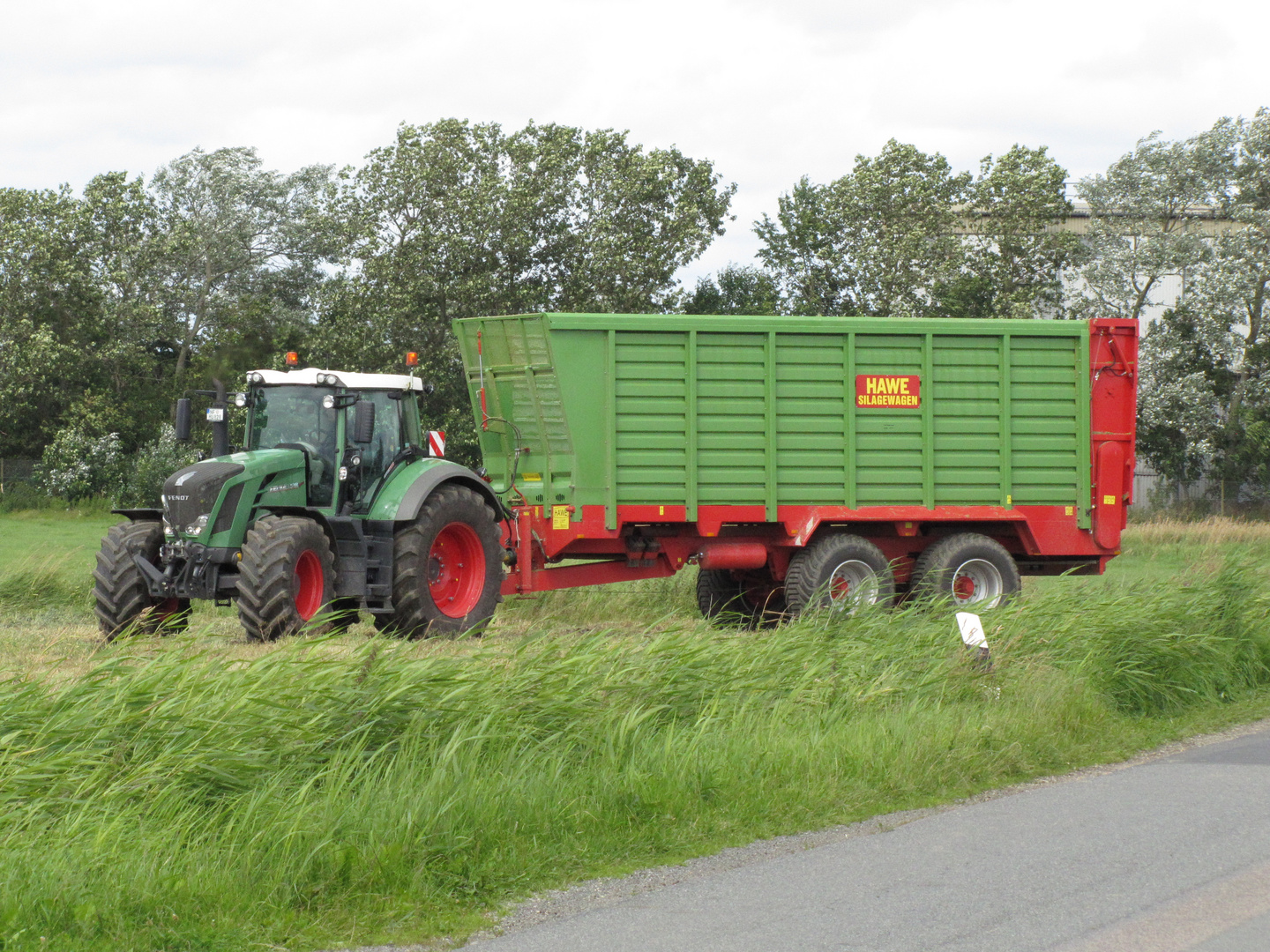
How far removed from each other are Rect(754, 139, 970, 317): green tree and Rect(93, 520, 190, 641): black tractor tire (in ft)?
96.0

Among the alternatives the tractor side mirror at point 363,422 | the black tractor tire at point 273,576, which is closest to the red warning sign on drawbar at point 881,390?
the tractor side mirror at point 363,422

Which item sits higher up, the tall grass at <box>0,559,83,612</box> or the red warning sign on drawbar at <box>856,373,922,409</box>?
the red warning sign on drawbar at <box>856,373,922,409</box>

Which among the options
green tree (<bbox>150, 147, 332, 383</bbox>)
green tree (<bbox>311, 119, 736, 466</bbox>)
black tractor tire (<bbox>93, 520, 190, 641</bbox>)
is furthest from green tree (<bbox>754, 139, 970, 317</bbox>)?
black tractor tire (<bbox>93, 520, 190, 641</bbox>)

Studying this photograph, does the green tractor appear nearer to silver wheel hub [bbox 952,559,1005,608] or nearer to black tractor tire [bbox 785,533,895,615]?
black tractor tire [bbox 785,533,895,615]

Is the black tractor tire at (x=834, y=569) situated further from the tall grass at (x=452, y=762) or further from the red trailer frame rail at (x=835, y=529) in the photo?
the tall grass at (x=452, y=762)

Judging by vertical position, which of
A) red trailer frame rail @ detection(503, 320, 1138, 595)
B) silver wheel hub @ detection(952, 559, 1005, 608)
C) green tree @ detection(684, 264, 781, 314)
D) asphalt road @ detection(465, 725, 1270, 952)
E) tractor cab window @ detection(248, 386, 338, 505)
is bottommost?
asphalt road @ detection(465, 725, 1270, 952)

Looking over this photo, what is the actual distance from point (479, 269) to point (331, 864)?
30671mm

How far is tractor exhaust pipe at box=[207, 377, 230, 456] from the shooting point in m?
12.9

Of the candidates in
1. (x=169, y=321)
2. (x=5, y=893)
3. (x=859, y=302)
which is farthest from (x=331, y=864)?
(x=169, y=321)

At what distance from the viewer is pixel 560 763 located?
22.2 ft

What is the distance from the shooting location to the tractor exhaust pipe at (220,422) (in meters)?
12.9

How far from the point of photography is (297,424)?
13.1 meters

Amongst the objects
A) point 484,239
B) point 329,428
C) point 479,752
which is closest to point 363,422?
point 329,428

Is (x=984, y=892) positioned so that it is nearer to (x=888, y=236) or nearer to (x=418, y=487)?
(x=418, y=487)
